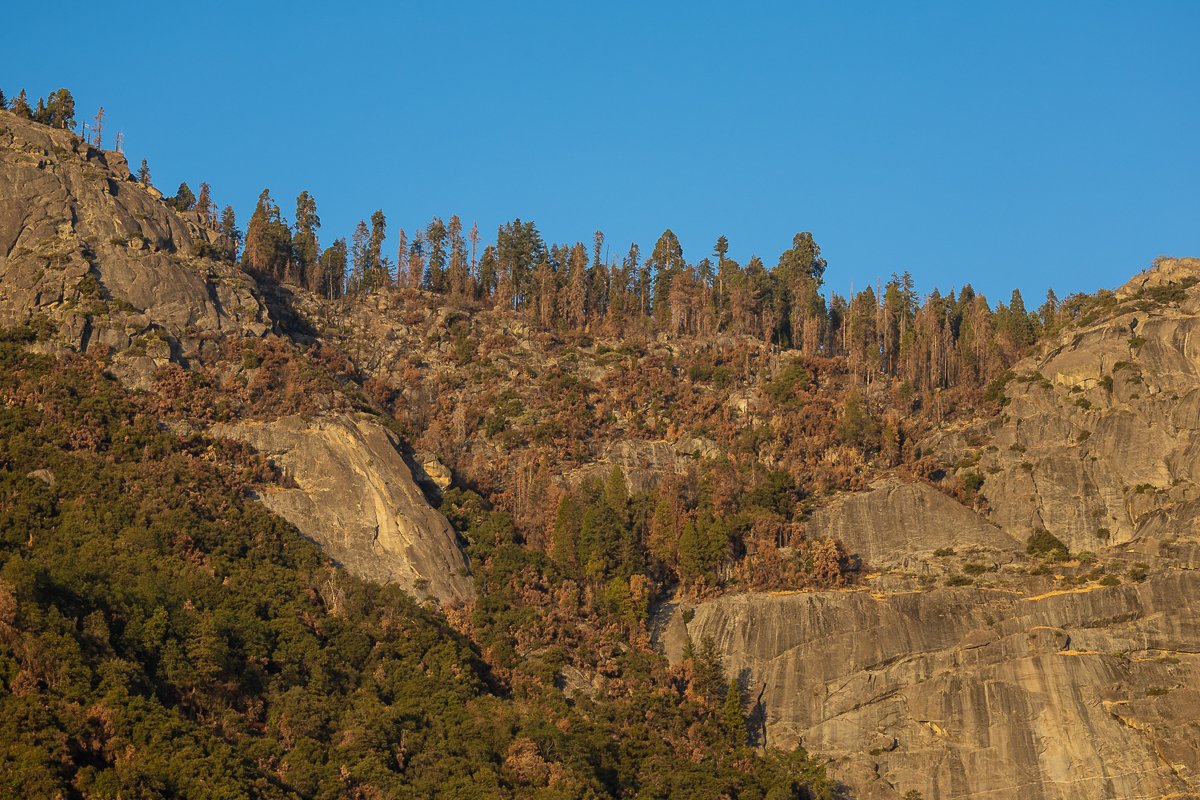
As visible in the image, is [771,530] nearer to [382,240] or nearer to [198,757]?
[198,757]

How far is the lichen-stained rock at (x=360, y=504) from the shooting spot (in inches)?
3588

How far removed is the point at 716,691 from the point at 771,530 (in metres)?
12.4

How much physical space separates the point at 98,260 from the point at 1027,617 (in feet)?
207

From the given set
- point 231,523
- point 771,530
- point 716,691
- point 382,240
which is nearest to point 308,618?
point 231,523

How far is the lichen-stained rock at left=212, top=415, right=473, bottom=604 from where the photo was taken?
9112 cm

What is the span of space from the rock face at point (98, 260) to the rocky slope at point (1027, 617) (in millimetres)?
38638

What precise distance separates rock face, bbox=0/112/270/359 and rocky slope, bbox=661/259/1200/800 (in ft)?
127

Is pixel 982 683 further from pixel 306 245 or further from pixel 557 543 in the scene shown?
pixel 306 245

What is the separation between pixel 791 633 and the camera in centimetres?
8981

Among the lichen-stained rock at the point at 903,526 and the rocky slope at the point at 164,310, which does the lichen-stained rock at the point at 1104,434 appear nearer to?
the lichen-stained rock at the point at 903,526

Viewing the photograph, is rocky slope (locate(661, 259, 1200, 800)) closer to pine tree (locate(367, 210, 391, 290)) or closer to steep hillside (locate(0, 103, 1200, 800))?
steep hillside (locate(0, 103, 1200, 800))

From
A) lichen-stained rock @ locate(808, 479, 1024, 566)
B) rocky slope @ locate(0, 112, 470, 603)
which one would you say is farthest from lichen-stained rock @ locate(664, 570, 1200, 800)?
rocky slope @ locate(0, 112, 470, 603)

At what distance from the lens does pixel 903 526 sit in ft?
315

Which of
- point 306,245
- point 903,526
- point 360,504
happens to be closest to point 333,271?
point 306,245
